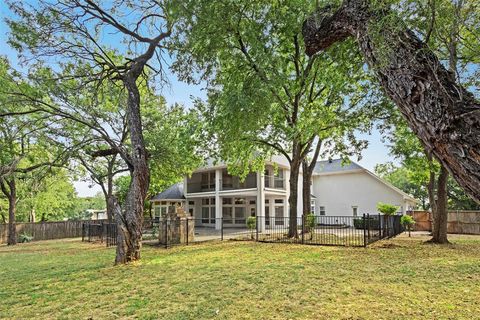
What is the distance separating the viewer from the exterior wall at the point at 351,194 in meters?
26.0

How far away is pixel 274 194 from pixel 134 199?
16939mm

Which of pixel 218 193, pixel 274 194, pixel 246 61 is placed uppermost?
pixel 246 61

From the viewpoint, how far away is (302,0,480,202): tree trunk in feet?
5.63

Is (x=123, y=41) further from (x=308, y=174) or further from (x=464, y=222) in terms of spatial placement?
(x=464, y=222)

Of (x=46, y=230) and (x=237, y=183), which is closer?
(x=46, y=230)

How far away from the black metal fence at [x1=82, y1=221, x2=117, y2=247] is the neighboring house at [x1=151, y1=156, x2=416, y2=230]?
29.4 ft

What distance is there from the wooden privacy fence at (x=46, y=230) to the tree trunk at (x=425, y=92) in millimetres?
24287

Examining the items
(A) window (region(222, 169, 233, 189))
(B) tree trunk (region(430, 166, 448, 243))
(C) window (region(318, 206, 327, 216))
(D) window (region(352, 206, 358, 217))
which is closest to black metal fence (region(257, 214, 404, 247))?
(B) tree trunk (region(430, 166, 448, 243))

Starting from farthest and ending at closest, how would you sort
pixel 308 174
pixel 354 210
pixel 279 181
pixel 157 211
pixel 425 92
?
pixel 157 211, pixel 354 210, pixel 279 181, pixel 308 174, pixel 425 92

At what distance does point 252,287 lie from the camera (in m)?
6.12

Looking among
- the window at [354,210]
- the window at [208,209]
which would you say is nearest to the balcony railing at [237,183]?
the window at [208,209]

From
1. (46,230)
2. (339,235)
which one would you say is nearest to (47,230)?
(46,230)

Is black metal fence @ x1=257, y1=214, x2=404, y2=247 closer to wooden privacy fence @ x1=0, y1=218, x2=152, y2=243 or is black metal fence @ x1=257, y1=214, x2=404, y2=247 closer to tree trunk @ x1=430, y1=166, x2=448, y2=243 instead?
tree trunk @ x1=430, y1=166, x2=448, y2=243

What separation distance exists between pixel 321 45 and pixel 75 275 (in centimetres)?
816
